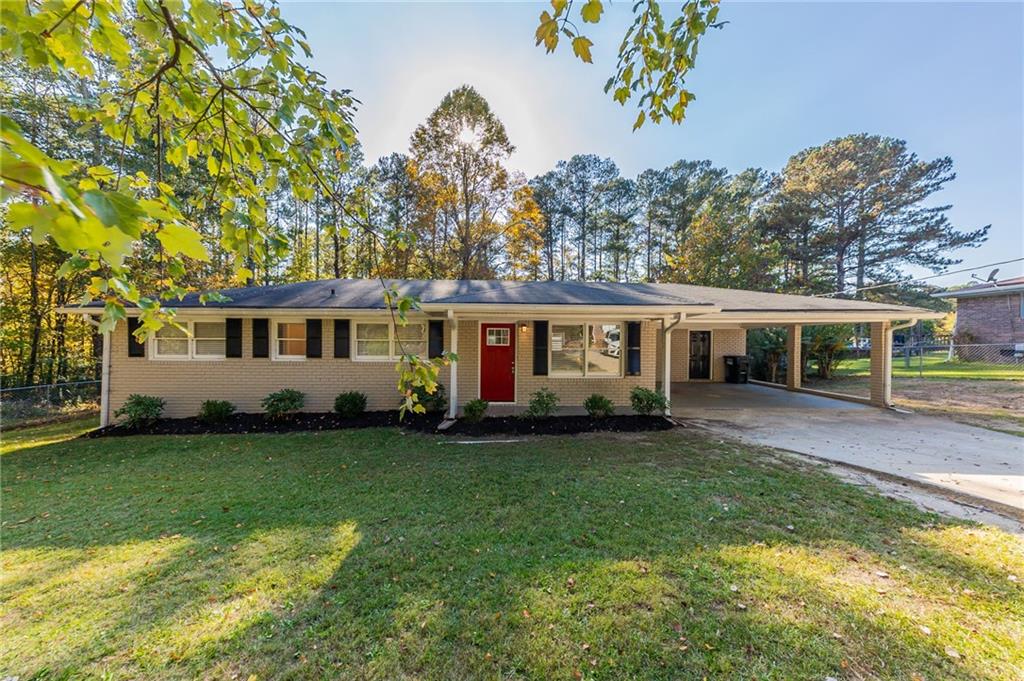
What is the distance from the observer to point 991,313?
56.6ft

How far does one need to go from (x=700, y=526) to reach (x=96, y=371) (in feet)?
57.1

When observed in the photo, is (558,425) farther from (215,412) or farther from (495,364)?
(215,412)

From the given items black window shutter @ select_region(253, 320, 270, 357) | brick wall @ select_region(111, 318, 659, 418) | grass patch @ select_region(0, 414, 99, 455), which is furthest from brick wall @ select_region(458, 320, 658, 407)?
grass patch @ select_region(0, 414, 99, 455)

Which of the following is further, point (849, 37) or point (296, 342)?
point (296, 342)

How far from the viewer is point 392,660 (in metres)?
2.04

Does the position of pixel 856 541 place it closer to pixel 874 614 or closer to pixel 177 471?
pixel 874 614

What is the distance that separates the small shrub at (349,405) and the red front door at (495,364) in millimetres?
2610

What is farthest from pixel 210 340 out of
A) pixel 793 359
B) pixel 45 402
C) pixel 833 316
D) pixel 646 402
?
pixel 793 359

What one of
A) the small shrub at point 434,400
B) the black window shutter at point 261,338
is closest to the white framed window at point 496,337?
the small shrub at point 434,400

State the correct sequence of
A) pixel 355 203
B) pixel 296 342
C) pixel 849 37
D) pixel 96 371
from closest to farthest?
pixel 355 203 → pixel 849 37 → pixel 296 342 → pixel 96 371

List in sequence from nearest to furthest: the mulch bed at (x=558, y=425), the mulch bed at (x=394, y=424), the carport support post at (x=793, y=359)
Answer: the mulch bed at (x=558, y=425), the mulch bed at (x=394, y=424), the carport support post at (x=793, y=359)

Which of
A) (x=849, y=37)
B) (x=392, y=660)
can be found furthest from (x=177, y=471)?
(x=849, y=37)

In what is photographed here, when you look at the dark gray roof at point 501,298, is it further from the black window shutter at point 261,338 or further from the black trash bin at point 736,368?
the black trash bin at point 736,368

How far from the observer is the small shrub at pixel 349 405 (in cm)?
785
